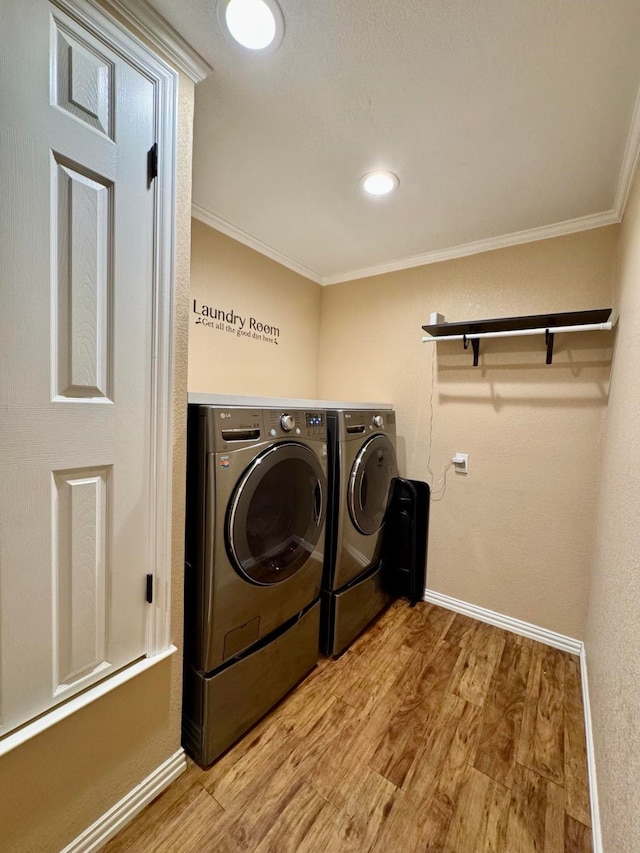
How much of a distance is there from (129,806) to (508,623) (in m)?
2.03

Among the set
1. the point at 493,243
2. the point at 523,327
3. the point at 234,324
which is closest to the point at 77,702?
the point at 234,324

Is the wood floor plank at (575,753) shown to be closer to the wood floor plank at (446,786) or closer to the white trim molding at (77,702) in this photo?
the wood floor plank at (446,786)

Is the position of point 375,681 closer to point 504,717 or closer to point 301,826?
point 504,717

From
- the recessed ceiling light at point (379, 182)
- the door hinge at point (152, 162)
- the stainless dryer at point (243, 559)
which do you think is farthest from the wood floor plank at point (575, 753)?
the recessed ceiling light at point (379, 182)

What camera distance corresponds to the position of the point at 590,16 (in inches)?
36.7

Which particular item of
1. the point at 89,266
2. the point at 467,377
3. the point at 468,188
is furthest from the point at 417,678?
the point at 468,188

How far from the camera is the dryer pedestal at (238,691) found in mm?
1252

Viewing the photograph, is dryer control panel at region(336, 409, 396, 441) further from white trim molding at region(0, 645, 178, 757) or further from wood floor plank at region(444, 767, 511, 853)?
wood floor plank at region(444, 767, 511, 853)

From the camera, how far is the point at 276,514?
143cm

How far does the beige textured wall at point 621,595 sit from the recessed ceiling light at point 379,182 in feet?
3.16

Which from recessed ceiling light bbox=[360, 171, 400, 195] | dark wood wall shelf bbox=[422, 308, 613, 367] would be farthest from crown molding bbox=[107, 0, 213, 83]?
dark wood wall shelf bbox=[422, 308, 613, 367]

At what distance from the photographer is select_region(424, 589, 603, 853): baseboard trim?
1.15m

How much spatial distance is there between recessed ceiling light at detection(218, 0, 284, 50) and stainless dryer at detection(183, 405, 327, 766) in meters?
1.10

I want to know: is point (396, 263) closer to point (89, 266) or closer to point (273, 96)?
point (273, 96)
